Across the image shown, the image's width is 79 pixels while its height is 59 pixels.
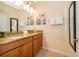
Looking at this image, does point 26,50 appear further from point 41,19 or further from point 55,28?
point 41,19

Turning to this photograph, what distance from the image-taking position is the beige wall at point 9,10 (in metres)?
2.48

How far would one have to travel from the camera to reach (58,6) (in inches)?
156

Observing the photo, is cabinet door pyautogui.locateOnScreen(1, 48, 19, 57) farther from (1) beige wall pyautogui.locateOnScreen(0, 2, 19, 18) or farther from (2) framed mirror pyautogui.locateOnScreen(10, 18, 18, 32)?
(1) beige wall pyautogui.locateOnScreen(0, 2, 19, 18)

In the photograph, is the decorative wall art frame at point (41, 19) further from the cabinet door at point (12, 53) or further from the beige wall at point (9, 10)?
the cabinet door at point (12, 53)

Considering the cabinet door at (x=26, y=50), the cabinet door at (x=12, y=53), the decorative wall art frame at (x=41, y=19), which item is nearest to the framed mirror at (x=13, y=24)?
the cabinet door at (x=26, y=50)

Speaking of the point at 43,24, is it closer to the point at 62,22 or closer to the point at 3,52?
the point at 62,22

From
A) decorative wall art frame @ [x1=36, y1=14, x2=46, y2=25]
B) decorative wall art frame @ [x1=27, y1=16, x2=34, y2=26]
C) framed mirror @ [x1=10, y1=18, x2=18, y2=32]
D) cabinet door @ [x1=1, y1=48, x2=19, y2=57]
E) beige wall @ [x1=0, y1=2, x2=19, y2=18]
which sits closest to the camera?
cabinet door @ [x1=1, y1=48, x2=19, y2=57]

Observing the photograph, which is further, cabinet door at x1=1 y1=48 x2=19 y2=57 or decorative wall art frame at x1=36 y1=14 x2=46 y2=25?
decorative wall art frame at x1=36 y1=14 x2=46 y2=25

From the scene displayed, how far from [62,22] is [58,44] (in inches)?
34.1

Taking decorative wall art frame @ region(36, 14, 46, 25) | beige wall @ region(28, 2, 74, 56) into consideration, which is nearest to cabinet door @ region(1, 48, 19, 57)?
beige wall @ region(28, 2, 74, 56)

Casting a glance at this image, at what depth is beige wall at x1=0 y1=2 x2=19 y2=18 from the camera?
97.7 inches

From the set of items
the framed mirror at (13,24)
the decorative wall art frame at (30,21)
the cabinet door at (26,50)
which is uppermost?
the decorative wall art frame at (30,21)

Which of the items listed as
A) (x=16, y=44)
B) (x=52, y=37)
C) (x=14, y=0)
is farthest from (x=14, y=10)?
(x=52, y=37)

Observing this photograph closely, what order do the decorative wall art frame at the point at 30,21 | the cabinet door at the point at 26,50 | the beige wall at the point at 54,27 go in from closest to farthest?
the cabinet door at the point at 26,50, the beige wall at the point at 54,27, the decorative wall art frame at the point at 30,21
